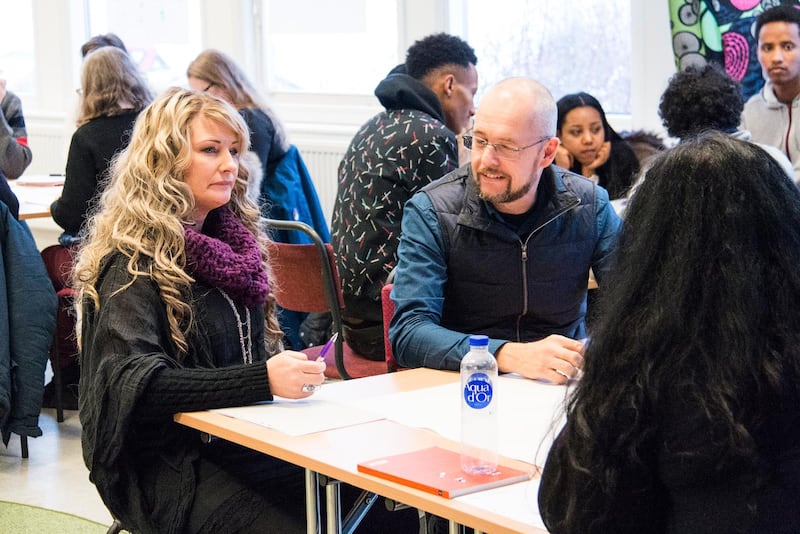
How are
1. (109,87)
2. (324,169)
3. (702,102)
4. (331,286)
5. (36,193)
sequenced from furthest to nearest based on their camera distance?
(324,169) → (36,193) → (109,87) → (702,102) → (331,286)

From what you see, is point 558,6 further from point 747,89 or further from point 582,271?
point 582,271

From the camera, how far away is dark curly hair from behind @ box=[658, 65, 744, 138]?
4078 millimetres

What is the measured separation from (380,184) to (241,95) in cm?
152

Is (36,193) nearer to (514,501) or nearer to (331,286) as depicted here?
(331,286)

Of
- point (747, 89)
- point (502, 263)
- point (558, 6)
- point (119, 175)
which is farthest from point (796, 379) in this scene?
point (558, 6)

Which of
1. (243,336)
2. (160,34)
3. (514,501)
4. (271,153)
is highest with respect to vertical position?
(160,34)

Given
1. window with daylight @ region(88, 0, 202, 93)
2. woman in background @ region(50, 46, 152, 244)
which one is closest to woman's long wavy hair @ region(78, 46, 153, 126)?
woman in background @ region(50, 46, 152, 244)

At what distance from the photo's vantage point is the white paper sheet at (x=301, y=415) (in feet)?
7.25

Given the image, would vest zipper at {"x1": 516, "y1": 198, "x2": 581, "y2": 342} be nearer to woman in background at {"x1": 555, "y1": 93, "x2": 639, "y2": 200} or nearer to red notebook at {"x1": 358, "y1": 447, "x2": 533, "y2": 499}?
red notebook at {"x1": 358, "y1": 447, "x2": 533, "y2": 499}

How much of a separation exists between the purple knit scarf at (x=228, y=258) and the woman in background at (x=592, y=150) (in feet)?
7.07

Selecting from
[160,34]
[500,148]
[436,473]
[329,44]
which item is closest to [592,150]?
[500,148]

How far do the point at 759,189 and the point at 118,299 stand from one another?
4.48 ft

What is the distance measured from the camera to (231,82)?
5016 mm

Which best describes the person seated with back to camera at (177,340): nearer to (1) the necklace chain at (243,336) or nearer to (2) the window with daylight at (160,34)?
(1) the necklace chain at (243,336)
